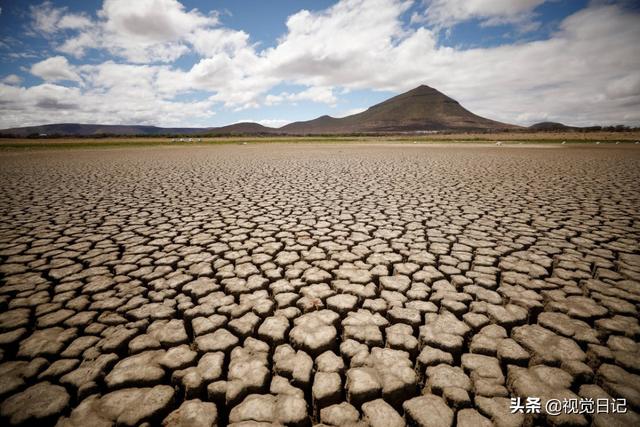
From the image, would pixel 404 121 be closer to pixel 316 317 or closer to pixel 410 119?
pixel 410 119

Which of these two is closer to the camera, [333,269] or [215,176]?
[333,269]

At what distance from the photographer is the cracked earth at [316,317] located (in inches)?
53.6

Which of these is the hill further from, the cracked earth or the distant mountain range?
the cracked earth

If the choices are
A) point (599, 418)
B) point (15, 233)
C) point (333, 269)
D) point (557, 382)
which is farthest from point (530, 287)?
point (15, 233)

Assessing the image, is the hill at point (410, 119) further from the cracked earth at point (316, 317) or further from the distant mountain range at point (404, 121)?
the cracked earth at point (316, 317)

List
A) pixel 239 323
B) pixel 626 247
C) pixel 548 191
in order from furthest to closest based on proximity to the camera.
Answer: pixel 548 191 < pixel 626 247 < pixel 239 323

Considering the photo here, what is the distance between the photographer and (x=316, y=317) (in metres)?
1.97

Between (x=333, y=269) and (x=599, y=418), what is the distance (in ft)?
5.99

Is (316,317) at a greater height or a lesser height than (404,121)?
lesser

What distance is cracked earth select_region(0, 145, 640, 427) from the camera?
136cm

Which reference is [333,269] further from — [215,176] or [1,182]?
[1,182]

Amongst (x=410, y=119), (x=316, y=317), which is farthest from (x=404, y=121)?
(x=316, y=317)

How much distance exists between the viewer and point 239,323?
74.9 inches

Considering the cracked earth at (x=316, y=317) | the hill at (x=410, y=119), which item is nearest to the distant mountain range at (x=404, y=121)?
the hill at (x=410, y=119)
